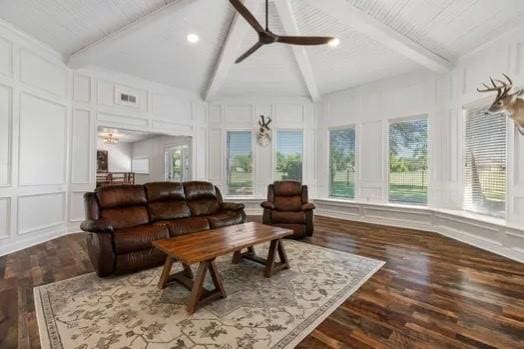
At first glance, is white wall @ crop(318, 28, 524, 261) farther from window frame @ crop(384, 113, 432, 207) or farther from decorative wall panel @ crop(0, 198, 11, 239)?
decorative wall panel @ crop(0, 198, 11, 239)

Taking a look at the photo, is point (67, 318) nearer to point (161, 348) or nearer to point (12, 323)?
point (12, 323)

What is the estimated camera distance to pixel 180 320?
200 centimetres

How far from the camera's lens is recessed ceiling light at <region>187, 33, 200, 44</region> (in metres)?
4.12

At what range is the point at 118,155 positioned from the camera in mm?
11758

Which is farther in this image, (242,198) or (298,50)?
(242,198)

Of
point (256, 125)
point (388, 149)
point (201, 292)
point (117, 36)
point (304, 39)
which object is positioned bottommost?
point (201, 292)

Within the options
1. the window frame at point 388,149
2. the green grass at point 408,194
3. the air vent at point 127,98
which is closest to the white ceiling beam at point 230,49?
the air vent at point 127,98

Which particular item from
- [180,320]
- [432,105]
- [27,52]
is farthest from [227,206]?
[432,105]

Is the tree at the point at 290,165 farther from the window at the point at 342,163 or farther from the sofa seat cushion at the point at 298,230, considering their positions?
the sofa seat cushion at the point at 298,230

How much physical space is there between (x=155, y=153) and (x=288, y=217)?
23.6 ft

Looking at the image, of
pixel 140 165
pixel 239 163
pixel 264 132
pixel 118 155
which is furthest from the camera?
pixel 118 155

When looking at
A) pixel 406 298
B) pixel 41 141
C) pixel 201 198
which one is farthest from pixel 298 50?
pixel 41 141

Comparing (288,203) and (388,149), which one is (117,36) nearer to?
(288,203)

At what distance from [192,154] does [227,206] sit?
2.91m
